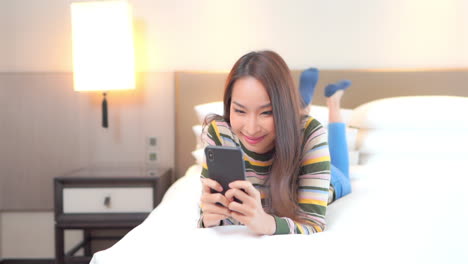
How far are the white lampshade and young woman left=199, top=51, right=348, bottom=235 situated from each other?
1.29m

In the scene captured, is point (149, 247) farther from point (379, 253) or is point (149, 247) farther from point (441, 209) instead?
point (441, 209)

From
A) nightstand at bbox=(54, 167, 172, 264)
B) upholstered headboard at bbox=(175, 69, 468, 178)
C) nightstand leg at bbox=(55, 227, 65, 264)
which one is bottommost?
nightstand leg at bbox=(55, 227, 65, 264)

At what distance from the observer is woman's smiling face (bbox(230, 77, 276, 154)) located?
1000 millimetres

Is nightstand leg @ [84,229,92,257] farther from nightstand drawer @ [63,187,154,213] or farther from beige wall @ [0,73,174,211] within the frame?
nightstand drawer @ [63,187,154,213]

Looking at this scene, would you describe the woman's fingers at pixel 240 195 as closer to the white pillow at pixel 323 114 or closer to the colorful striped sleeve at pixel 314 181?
the colorful striped sleeve at pixel 314 181

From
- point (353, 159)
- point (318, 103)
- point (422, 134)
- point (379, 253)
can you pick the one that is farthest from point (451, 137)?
point (379, 253)

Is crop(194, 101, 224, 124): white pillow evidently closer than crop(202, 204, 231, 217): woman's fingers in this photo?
No

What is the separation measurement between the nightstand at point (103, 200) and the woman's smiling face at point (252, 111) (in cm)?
123

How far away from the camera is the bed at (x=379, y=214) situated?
2.89 feet

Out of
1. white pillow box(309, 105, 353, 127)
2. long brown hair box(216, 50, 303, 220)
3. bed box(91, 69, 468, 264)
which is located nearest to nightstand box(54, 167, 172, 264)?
bed box(91, 69, 468, 264)

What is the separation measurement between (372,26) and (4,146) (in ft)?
7.35

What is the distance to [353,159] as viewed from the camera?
2.05 meters

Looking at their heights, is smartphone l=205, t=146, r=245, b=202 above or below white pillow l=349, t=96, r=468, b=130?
below

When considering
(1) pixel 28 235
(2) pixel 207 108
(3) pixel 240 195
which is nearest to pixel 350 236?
(3) pixel 240 195
